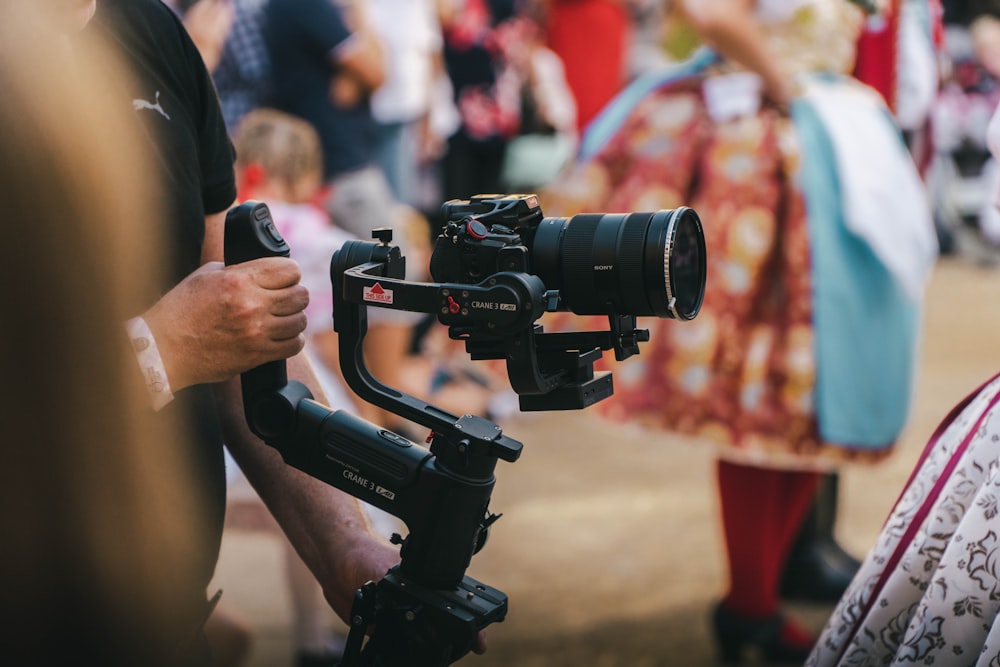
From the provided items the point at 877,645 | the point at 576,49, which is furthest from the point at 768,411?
the point at 576,49

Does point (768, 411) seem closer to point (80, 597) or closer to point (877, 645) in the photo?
point (877, 645)

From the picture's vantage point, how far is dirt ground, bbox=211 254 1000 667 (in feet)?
9.85

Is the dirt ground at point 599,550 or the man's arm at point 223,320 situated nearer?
the man's arm at point 223,320

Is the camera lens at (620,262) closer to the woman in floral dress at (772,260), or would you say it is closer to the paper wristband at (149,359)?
the paper wristband at (149,359)

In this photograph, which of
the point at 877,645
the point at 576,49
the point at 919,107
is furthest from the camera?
the point at 576,49

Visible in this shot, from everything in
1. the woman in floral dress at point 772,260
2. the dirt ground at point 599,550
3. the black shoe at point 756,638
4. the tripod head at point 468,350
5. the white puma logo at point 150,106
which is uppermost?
the white puma logo at point 150,106

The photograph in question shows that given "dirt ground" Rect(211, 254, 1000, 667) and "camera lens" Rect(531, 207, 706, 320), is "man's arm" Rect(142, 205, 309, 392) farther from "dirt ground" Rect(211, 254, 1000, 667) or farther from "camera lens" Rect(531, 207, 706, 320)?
"dirt ground" Rect(211, 254, 1000, 667)

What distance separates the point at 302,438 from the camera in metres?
1.25

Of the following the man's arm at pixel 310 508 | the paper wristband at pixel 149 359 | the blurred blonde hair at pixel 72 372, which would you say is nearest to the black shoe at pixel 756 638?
the man's arm at pixel 310 508

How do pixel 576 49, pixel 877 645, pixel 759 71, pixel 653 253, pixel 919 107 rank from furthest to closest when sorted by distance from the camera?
pixel 576 49
pixel 919 107
pixel 759 71
pixel 877 645
pixel 653 253

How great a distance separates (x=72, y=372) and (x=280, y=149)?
2.24m

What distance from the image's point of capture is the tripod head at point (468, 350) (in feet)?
3.81

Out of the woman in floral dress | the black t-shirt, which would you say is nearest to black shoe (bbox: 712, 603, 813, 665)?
the woman in floral dress

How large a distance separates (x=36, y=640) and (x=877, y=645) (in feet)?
3.18
